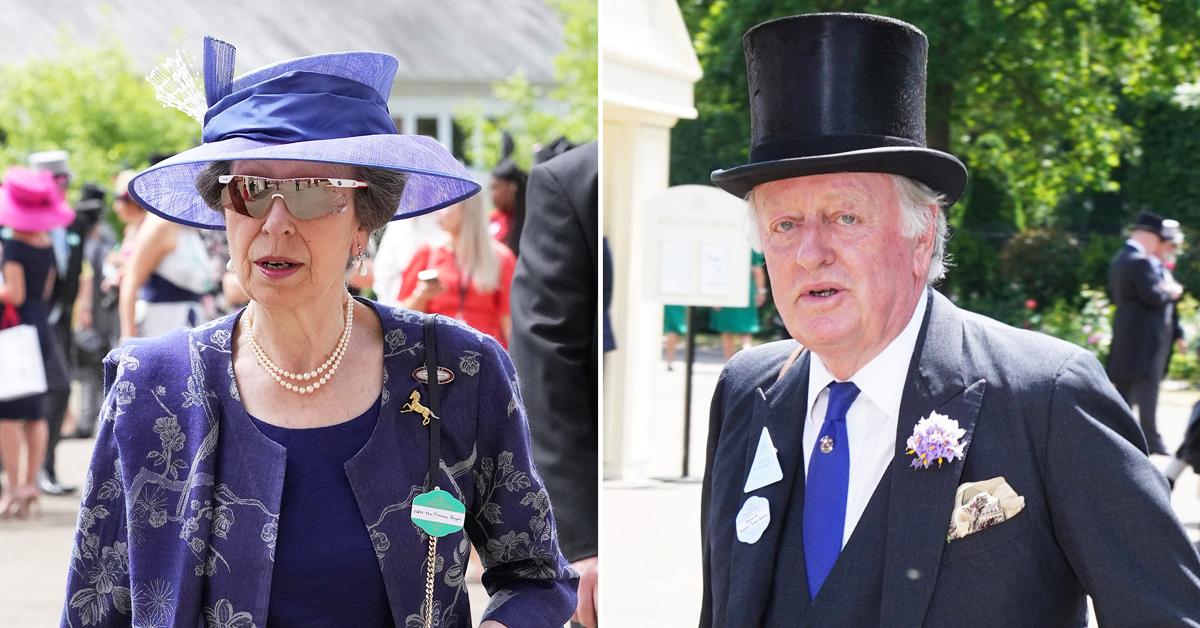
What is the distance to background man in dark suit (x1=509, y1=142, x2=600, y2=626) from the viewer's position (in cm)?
393

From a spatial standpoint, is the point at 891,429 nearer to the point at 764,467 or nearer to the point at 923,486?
the point at 923,486

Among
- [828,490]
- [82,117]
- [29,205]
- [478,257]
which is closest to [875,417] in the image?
[828,490]

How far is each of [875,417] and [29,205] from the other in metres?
7.71

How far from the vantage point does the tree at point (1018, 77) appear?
21562mm

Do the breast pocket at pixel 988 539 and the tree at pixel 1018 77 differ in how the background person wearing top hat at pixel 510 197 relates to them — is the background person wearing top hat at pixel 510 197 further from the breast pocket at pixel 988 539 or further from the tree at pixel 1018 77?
the tree at pixel 1018 77

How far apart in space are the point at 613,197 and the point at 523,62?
35.4 meters

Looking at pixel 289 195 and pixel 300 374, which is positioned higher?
pixel 289 195

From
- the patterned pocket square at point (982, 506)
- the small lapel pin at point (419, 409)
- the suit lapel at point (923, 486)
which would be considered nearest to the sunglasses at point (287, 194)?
the small lapel pin at point (419, 409)

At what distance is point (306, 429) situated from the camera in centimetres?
275

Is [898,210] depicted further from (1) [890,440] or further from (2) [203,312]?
(2) [203,312]

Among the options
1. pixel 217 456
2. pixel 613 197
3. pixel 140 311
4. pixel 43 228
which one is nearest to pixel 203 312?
pixel 140 311

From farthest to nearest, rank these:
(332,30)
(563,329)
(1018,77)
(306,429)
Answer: (332,30) < (1018,77) < (563,329) < (306,429)

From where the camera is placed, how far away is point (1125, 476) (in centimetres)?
240

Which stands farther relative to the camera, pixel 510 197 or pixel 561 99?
pixel 561 99
